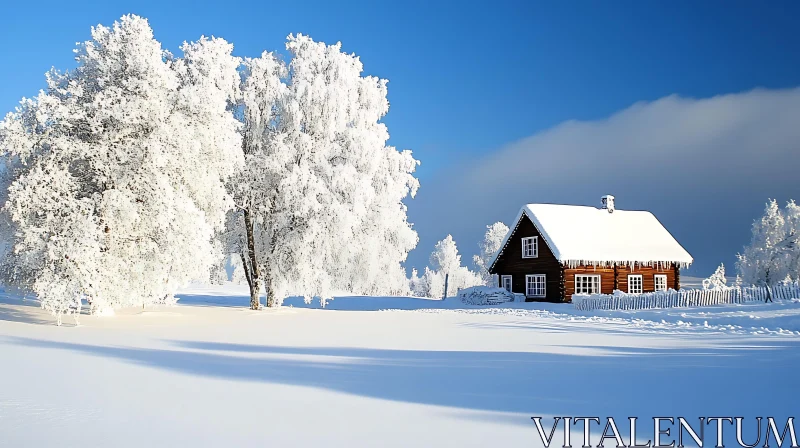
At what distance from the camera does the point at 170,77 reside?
71.2 feet

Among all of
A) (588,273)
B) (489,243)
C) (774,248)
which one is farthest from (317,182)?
(489,243)

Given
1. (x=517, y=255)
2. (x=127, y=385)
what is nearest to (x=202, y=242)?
(x=127, y=385)

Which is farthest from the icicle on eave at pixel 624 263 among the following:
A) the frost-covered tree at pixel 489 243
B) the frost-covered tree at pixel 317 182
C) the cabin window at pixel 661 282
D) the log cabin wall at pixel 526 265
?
the frost-covered tree at pixel 489 243

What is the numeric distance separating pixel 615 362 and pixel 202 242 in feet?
50.0

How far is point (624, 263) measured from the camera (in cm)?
4031

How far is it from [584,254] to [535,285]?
4.47 meters

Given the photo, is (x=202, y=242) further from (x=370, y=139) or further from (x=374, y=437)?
(x=374, y=437)

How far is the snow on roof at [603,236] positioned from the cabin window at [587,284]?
1278mm

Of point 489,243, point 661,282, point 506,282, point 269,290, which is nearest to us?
point 269,290

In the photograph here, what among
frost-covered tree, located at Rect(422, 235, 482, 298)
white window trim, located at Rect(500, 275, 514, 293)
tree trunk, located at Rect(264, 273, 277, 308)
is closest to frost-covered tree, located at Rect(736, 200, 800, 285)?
white window trim, located at Rect(500, 275, 514, 293)

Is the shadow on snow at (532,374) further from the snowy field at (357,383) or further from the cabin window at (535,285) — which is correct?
the cabin window at (535,285)

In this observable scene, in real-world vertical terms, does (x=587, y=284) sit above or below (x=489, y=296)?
above

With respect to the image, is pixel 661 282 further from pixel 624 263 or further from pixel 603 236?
pixel 603 236

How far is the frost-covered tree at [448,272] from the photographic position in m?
95.1
